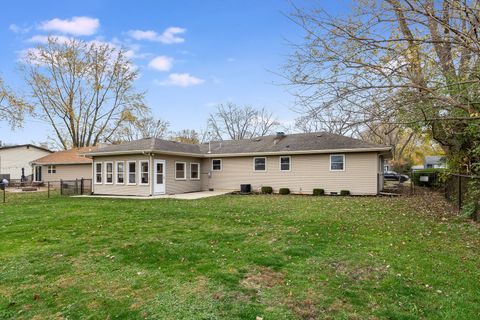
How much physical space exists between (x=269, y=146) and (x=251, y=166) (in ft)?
5.67

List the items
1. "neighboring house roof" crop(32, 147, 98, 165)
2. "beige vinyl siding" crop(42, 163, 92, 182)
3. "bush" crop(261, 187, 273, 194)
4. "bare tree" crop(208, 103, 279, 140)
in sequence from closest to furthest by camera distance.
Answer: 1. "bush" crop(261, 187, 273, 194)
2. "beige vinyl siding" crop(42, 163, 92, 182)
3. "neighboring house roof" crop(32, 147, 98, 165)
4. "bare tree" crop(208, 103, 279, 140)

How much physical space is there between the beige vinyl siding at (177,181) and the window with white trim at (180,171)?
19cm

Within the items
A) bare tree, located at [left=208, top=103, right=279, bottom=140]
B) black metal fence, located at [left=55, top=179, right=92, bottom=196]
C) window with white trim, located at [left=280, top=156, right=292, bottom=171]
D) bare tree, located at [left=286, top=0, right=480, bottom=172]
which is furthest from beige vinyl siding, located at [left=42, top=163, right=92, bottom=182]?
bare tree, located at [left=286, top=0, right=480, bottom=172]

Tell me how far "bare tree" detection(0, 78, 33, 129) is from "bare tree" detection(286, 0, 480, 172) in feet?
64.2

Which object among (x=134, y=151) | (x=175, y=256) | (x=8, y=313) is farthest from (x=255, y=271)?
(x=134, y=151)

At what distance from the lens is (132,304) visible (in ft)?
11.3

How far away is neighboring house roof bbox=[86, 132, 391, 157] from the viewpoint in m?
16.8

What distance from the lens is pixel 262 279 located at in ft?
13.8

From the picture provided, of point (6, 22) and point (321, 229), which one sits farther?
point (6, 22)

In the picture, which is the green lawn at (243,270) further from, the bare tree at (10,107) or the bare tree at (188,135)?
the bare tree at (188,135)

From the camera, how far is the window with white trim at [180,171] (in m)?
18.7

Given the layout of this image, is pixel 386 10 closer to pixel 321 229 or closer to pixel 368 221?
pixel 321 229

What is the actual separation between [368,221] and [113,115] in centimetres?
3133

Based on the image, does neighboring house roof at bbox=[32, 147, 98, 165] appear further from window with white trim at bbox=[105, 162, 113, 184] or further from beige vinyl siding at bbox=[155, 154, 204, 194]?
beige vinyl siding at bbox=[155, 154, 204, 194]
